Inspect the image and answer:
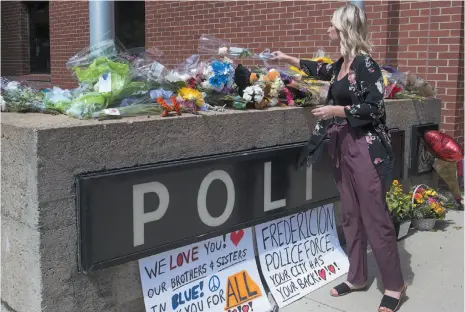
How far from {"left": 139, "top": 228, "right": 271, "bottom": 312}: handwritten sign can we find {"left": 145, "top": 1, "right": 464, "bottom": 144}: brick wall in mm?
3493

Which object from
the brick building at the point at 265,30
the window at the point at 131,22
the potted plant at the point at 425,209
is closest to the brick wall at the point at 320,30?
the brick building at the point at 265,30

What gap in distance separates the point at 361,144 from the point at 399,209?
1.62m

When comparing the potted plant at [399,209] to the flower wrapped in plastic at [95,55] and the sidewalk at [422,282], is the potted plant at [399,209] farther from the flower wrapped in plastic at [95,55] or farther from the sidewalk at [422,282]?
the flower wrapped in plastic at [95,55]

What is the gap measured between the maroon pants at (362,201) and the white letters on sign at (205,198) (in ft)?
2.53

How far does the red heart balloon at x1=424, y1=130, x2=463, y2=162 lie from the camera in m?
5.07

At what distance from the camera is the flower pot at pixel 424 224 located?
16.0 ft

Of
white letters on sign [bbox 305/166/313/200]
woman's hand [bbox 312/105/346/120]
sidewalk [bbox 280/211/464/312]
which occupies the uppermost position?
woman's hand [bbox 312/105/346/120]

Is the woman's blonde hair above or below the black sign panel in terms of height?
above

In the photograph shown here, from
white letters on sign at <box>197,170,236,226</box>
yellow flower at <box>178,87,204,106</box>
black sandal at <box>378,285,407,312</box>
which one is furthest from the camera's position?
black sandal at <box>378,285,407,312</box>

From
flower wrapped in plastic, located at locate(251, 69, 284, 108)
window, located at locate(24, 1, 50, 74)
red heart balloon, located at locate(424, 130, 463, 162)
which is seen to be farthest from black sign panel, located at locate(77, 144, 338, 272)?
window, located at locate(24, 1, 50, 74)

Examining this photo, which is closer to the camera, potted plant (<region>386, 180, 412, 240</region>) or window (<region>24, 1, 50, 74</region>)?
potted plant (<region>386, 180, 412, 240</region>)

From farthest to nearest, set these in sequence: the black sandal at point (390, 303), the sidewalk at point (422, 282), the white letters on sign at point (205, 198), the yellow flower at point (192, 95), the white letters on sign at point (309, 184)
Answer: the white letters on sign at point (309, 184) → the sidewalk at point (422, 282) → the black sandal at point (390, 303) → the yellow flower at point (192, 95) → the white letters on sign at point (205, 198)

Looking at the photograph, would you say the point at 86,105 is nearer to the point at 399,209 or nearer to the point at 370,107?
the point at 370,107

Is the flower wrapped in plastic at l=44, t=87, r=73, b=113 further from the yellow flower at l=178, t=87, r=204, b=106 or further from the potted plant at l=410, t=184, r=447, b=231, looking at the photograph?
the potted plant at l=410, t=184, r=447, b=231
